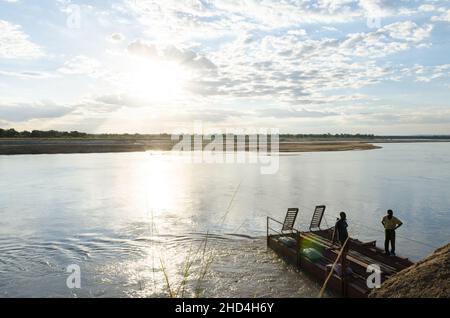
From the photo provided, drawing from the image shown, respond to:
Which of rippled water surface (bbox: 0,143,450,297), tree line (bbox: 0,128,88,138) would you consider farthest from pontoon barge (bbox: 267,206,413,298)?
tree line (bbox: 0,128,88,138)

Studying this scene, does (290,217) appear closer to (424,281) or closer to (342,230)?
(342,230)

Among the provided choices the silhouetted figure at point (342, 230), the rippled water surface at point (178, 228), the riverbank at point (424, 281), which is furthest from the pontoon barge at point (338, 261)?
the riverbank at point (424, 281)

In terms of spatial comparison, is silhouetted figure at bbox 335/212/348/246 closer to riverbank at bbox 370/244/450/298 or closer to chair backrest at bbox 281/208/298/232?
riverbank at bbox 370/244/450/298

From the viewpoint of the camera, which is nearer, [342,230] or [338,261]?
[338,261]

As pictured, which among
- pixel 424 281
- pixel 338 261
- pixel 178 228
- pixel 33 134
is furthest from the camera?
pixel 33 134

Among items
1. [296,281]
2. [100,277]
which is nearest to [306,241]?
[296,281]

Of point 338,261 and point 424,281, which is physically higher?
point 424,281

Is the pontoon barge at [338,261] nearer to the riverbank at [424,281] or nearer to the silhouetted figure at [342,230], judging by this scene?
the silhouetted figure at [342,230]

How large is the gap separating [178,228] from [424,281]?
12947mm

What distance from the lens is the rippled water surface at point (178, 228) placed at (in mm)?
12258

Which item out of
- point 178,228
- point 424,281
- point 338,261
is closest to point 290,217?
point 338,261

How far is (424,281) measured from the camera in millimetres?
8391

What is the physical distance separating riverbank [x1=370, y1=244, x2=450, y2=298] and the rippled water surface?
9.33 ft
